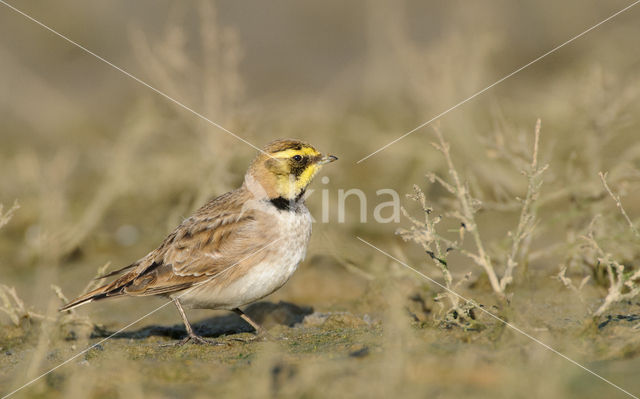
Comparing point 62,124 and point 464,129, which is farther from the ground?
point 62,124

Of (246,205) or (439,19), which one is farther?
(439,19)

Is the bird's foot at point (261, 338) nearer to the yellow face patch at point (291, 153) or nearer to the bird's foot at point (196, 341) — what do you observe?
the bird's foot at point (196, 341)

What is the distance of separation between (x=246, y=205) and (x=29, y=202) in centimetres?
463

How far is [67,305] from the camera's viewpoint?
544cm

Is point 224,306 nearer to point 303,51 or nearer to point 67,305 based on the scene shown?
point 67,305

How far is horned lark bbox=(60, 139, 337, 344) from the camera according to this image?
5504 mm

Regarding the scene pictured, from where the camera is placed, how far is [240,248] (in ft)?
18.5

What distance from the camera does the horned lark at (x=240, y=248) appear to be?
5.50 m

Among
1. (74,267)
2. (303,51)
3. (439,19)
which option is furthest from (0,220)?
(439,19)

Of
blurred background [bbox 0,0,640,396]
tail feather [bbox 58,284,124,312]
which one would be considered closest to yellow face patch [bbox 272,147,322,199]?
blurred background [bbox 0,0,640,396]

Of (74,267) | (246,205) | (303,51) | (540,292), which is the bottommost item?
(540,292)

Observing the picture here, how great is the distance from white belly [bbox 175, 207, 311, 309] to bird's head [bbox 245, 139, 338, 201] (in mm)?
299

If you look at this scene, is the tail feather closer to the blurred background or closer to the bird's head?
the blurred background

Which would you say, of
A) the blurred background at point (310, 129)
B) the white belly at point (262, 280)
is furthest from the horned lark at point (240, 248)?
the blurred background at point (310, 129)
